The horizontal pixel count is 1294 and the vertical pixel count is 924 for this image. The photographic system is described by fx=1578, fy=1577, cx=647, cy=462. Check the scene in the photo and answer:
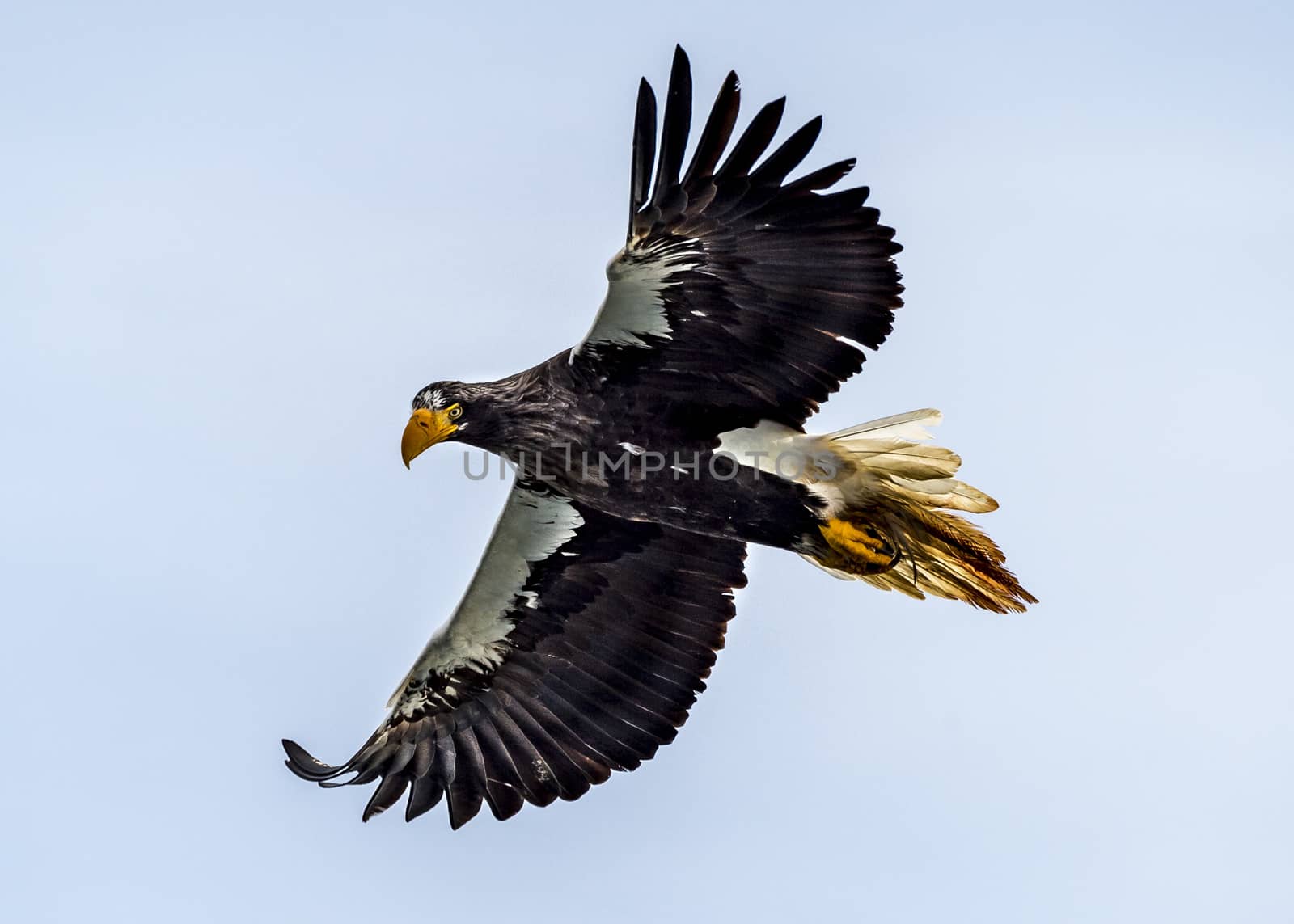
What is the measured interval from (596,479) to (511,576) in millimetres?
1085

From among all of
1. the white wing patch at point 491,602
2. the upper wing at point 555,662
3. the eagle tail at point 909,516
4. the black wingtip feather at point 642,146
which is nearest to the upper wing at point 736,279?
the black wingtip feather at point 642,146

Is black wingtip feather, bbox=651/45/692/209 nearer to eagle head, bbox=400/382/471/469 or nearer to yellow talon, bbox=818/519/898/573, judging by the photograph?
eagle head, bbox=400/382/471/469

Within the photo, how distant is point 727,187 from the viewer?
7523 millimetres

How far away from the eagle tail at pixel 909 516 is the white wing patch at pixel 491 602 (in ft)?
5.03

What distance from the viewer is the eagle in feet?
24.9

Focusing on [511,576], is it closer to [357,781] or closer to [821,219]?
[357,781]

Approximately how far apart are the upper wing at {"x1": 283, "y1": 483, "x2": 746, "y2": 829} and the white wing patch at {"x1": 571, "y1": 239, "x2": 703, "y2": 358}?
1.18 m

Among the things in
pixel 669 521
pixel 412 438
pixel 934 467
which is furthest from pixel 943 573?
pixel 412 438

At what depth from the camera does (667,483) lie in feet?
27.3

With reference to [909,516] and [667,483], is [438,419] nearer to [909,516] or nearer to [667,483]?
[667,483]

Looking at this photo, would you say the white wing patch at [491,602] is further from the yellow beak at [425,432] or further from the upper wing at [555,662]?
the yellow beak at [425,432]

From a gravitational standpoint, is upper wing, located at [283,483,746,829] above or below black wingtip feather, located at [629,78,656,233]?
below

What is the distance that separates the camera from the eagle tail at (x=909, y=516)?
8.32m

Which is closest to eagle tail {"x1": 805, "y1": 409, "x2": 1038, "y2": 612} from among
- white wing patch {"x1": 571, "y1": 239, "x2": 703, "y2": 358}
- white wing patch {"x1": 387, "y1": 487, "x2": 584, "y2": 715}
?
white wing patch {"x1": 571, "y1": 239, "x2": 703, "y2": 358}
